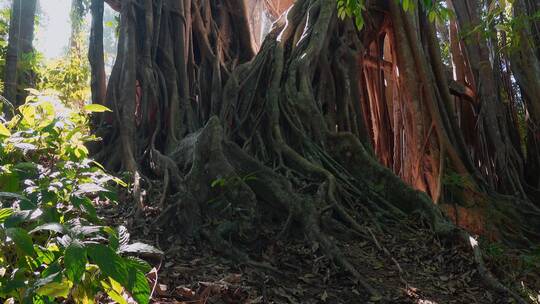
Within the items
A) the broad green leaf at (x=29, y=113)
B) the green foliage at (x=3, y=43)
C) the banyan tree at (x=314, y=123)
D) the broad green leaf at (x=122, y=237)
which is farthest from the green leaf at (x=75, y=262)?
the green foliage at (x=3, y=43)

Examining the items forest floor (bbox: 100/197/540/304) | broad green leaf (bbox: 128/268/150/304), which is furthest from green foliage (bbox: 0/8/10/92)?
broad green leaf (bbox: 128/268/150/304)

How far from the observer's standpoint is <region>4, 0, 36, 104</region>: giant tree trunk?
5.24m

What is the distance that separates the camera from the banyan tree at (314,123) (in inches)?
143

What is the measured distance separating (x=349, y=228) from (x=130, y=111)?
2443 mm

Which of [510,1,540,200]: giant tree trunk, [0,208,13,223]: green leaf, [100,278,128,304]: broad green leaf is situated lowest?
[100,278,128,304]: broad green leaf

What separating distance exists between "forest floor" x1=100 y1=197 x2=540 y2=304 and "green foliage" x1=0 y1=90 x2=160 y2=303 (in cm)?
71

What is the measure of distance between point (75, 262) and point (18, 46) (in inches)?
192

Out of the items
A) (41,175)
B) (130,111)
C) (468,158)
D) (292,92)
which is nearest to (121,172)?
(130,111)

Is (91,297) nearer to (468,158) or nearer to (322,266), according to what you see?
(322,266)

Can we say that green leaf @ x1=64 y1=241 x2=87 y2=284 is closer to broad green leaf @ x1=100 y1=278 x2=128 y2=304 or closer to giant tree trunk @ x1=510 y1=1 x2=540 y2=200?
broad green leaf @ x1=100 y1=278 x2=128 y2=304

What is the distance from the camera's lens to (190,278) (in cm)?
270

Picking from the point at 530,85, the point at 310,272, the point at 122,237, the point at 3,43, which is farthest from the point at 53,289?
the point at 530,85

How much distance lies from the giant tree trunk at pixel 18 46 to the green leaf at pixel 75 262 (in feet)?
14.5

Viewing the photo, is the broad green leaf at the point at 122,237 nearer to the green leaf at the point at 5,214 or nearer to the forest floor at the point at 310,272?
the green leaf at the point at 5,214
